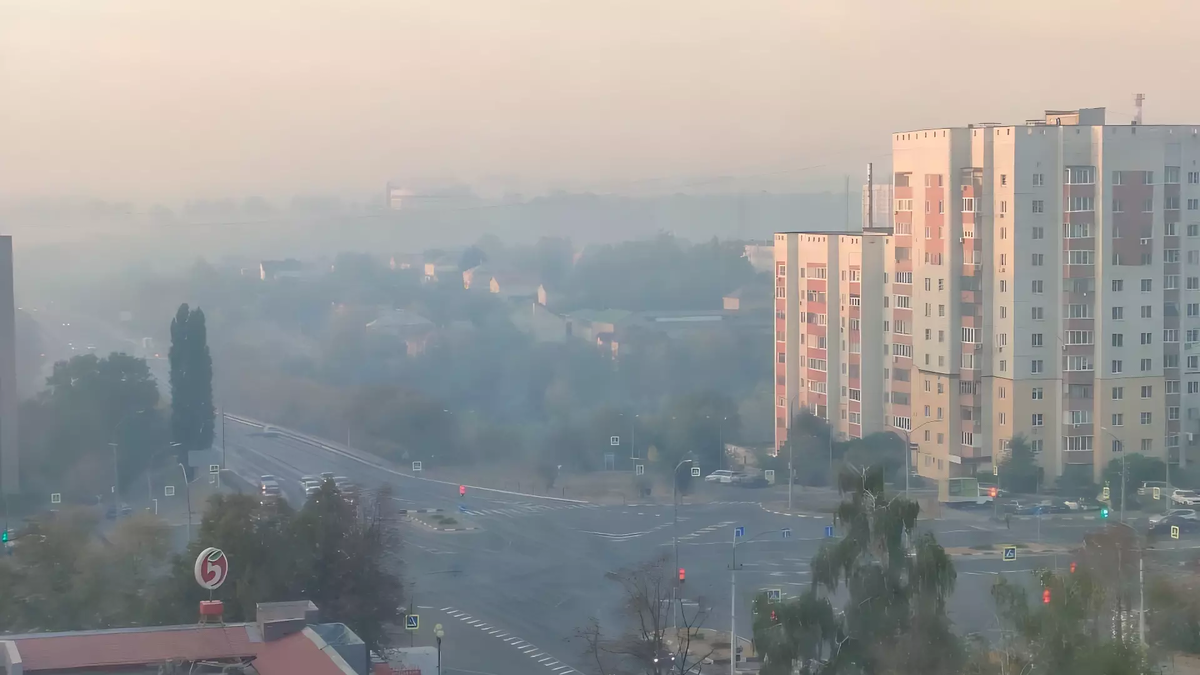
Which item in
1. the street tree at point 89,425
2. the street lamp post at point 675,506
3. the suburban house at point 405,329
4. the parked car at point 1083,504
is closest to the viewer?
the street lamp post at point 675,506

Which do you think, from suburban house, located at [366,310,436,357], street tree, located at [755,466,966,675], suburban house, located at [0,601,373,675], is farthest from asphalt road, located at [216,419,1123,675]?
suburban house, located at [366,310,436,357]

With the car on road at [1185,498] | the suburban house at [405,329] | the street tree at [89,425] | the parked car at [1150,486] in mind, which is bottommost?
the car on road at [1185,498]

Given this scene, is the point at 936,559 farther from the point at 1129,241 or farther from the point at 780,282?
the point at 780,282

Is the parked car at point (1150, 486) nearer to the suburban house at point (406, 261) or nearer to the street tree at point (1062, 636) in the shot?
the street tree at point (1062, 636)

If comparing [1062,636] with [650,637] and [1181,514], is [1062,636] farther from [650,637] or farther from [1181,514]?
[1181,514]

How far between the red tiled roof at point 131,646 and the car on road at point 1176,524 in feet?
38.9

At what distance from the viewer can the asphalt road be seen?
12.1 metres

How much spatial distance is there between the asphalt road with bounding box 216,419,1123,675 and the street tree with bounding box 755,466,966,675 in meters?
4.02

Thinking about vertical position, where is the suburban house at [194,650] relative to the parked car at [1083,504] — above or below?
above

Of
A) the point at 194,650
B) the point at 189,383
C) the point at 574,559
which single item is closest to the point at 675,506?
the point at 574,559

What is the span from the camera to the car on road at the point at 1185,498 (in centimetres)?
1688

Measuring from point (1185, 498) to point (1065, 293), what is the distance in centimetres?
297

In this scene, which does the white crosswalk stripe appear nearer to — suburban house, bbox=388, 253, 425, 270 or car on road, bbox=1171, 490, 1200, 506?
car on road, bbox=1171, 490, 1200, 506

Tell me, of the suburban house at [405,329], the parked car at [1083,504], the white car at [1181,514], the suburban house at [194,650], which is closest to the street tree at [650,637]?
the suburban house at [194,650]
